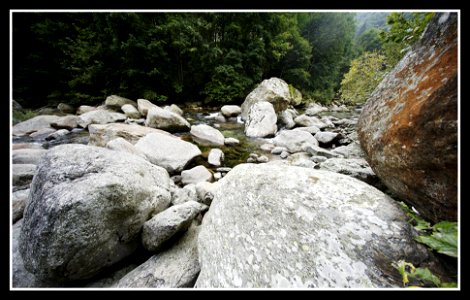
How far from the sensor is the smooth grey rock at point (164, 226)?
194 centimetres

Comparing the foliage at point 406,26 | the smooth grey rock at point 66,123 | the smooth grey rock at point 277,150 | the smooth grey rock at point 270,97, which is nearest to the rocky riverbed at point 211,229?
the foliage at point 406,26

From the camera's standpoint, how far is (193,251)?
77.8 inches

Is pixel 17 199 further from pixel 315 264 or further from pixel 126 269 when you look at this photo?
pixel 315 264

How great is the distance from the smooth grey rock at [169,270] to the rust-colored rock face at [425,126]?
1.91 metres

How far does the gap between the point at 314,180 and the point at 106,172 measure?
2.09 meters

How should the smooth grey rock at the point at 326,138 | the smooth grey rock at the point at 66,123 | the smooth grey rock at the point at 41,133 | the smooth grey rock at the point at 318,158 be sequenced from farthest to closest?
the smooth grey rock at the point at 66,123 → the smooth grey rock at the point at 41,133 → the smooth grey rock at the point at 326,138 → the smooth grey rock at the point at 318,158

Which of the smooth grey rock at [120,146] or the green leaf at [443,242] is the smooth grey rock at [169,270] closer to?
the green leaf at [443,242]

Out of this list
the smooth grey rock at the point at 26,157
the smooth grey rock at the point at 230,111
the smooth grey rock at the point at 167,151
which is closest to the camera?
the smooth grey rock at the point at 26,157

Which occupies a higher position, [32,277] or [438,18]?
[438,18]

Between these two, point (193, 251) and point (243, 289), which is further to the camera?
point (193, 251)

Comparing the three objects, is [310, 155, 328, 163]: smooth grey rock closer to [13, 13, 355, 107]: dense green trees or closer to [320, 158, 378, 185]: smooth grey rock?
[320, 158, 378, 185]: smooth grey rock

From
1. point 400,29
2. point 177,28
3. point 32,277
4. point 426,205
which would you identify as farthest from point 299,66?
point 32,277

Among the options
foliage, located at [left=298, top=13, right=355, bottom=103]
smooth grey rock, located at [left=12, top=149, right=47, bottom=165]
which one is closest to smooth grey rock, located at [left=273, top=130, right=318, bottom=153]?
smooth grey rock, located at [left=12, top=149, right=47, bottom=165]

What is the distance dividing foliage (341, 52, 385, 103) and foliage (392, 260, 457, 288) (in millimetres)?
3333
